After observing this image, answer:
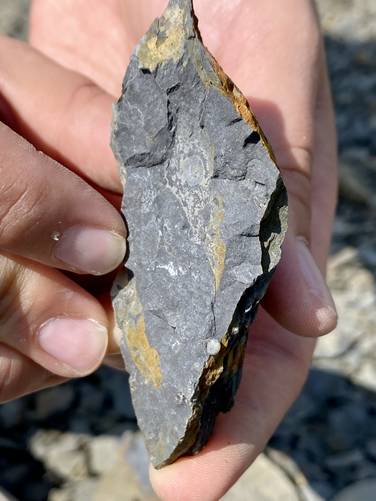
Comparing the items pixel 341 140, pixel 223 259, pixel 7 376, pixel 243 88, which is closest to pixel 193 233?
pixel 223 259

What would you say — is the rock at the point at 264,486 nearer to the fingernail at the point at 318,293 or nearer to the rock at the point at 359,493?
the rock at the point at 359,493

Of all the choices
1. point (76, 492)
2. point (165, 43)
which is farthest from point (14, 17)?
point (165, 43)

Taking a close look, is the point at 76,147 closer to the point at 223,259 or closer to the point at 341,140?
the point at 223,259

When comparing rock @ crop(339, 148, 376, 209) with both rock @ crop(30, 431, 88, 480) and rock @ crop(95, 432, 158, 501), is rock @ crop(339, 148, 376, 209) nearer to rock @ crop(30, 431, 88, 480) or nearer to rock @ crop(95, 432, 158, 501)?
rock @ crop(95, 432, 158, 501)

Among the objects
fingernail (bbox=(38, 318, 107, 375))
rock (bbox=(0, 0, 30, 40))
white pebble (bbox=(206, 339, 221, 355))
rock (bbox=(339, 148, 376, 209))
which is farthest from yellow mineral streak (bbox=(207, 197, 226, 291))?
rock (bbox=(0, 0, 30, 40))

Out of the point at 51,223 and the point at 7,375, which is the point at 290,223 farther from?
the point at 7,375

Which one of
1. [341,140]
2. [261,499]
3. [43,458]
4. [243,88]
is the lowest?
[43,458]

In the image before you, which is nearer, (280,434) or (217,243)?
(217,243)
